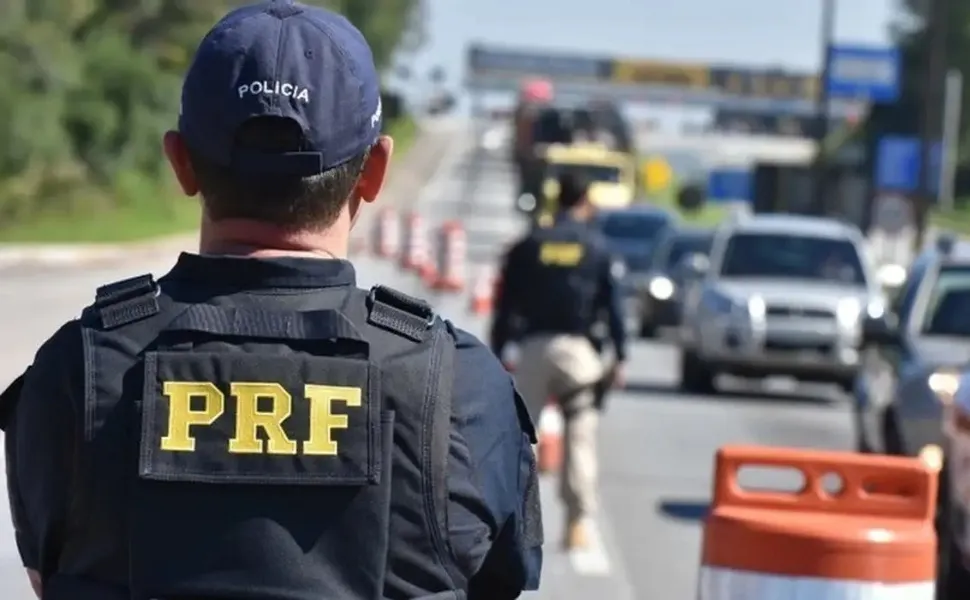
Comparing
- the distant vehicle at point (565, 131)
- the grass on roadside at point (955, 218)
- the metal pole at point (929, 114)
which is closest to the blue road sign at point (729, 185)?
the distant vehicle at point (565, 131)

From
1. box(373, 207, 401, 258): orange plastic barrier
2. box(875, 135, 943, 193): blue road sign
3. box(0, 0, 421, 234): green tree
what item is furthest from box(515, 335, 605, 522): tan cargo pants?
box(0, 0, 421, 234): green tree

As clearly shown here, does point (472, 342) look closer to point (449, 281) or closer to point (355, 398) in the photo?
point (355, 398)

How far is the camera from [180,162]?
2.79 metres

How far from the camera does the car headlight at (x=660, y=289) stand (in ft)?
90.3

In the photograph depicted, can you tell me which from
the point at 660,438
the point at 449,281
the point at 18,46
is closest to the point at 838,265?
the point at 660,438

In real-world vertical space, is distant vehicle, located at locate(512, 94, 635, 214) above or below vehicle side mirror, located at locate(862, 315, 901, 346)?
below

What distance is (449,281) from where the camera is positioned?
3045 centimetres

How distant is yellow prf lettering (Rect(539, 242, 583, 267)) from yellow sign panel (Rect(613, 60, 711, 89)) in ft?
404

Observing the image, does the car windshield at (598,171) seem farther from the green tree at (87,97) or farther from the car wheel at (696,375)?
the car wheel at (696,375)

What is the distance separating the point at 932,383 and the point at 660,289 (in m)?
16.3

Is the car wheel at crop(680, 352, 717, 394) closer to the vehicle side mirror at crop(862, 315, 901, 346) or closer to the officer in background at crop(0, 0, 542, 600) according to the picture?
the vehicle side mirror at crop(862, 315, 901, 346)

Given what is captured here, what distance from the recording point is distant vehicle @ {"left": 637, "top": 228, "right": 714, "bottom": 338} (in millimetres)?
27516

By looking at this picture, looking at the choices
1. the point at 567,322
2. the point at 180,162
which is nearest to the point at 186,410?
the point at 180,162

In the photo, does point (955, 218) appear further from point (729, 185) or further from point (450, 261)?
point (450, 261)
